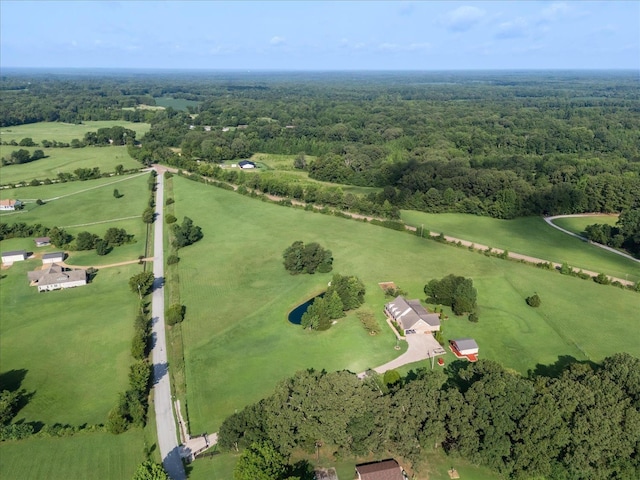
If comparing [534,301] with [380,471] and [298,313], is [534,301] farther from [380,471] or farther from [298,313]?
[380,471]

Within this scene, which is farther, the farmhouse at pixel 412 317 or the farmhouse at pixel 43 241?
the farmhouse at pixel 43 241

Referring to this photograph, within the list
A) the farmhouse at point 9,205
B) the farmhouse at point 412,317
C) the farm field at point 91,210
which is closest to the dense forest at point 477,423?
the farmhouse at point 412,317

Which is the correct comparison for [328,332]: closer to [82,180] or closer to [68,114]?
[82,180]

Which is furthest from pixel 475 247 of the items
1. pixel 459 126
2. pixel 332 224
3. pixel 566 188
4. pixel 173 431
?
pixel 459 126

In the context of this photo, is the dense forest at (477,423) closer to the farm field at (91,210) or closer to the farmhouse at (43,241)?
the farm field at (91,210)

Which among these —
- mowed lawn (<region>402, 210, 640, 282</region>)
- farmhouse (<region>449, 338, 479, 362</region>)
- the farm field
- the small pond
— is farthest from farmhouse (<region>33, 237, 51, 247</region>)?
farmhouse (<region>449, 338, 479, 362</region>)

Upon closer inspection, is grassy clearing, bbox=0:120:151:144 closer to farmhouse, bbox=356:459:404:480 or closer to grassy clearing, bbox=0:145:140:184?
grassy clearing, bbox=0:145:140:184
